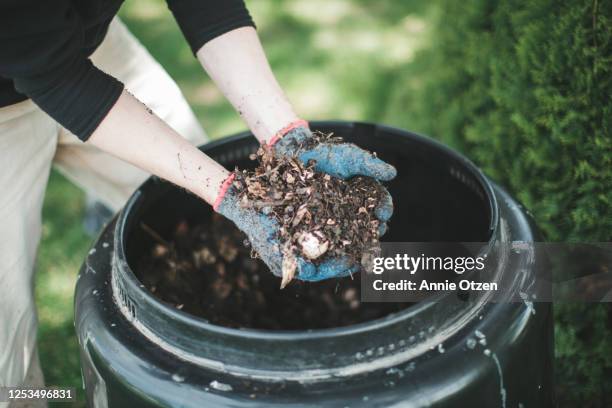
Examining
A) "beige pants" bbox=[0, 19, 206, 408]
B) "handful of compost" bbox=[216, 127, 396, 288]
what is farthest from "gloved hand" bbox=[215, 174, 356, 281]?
"beige pants" bbox=[0, 19, 206, 408]

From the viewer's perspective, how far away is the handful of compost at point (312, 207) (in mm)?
1353

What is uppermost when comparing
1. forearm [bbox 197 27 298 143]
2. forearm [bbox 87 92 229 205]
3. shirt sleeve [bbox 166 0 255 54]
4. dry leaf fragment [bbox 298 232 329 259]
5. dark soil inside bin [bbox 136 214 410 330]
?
shirt sleeve [bbox 166 0 255 54]

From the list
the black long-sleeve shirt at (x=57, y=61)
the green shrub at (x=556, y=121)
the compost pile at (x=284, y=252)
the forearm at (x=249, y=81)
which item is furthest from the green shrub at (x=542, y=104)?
the black long-sleeve shirt at (x=57, y=61)

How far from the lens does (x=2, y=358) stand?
167 centimetres

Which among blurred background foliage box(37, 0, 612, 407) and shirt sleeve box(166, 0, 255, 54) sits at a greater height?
shirt sleeve box(166, 0, 255, 54)

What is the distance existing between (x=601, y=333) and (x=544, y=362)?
2.25 feet

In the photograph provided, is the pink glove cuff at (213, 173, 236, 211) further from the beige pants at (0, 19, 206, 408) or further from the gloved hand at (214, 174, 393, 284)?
the beige pants at (0, 19, 206, 408)

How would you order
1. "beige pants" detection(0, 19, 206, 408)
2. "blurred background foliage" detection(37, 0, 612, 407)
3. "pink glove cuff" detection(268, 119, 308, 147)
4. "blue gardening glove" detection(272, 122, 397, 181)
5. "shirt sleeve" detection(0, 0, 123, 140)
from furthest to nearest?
1. "blurred background foliage" detection(37, 0, 612, 407)
2. "beige pants" detection(0, 19, 206, 408)
3. "pink glove cuff" detection(268, 119, 308, 147)
4. "blue gardening glove" detection(272, 122, 397, 181)
5. "shirt sleeve" detection(0, 0, 123, 140)

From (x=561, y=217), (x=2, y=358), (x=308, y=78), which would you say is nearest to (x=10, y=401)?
(x=2, y=358)

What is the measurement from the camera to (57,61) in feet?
4.37

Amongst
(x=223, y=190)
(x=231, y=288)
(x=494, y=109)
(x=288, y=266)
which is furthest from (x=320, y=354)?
(x=494, y=109)

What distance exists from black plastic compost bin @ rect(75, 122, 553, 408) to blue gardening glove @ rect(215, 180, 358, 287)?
19 cm

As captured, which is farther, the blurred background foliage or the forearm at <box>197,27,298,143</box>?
the blurred background foliage

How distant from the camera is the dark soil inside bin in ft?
6.07
